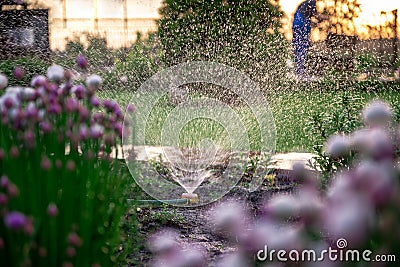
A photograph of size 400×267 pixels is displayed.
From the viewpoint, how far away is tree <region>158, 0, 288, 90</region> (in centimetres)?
925

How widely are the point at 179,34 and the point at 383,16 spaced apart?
5.10m

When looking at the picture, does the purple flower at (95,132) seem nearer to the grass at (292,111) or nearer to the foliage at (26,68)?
the grass at (292,111)

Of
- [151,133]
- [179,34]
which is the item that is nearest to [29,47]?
[179,34]

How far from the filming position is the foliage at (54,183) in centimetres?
142

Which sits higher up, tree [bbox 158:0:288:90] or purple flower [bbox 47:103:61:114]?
tree [bbox 158:0:288:90]

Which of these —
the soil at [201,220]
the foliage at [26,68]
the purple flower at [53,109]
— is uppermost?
the foliage at [26,68]

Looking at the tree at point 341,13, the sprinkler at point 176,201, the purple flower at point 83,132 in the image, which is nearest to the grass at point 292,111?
the sprinkler at point 176,201

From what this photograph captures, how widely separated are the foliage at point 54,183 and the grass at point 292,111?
100 inches

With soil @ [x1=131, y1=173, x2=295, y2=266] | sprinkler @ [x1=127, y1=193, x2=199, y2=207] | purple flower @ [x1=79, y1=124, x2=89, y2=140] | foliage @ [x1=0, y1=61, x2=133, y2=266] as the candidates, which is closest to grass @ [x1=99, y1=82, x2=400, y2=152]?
soil @ [x1=131, y1=173, x2=295, y2=266]

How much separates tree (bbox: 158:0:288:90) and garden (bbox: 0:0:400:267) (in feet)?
0.07

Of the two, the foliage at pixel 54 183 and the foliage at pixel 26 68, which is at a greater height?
the foliage at pixel 26 68

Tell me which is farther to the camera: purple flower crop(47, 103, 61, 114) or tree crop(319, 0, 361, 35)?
tree crop(319, 0, 361, 35)

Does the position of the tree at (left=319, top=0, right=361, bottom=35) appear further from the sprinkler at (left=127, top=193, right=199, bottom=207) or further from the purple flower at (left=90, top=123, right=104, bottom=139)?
the purple flower at (left=90, top=123, right=104, bottom=139)

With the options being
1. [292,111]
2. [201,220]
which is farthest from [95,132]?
[292,111]
